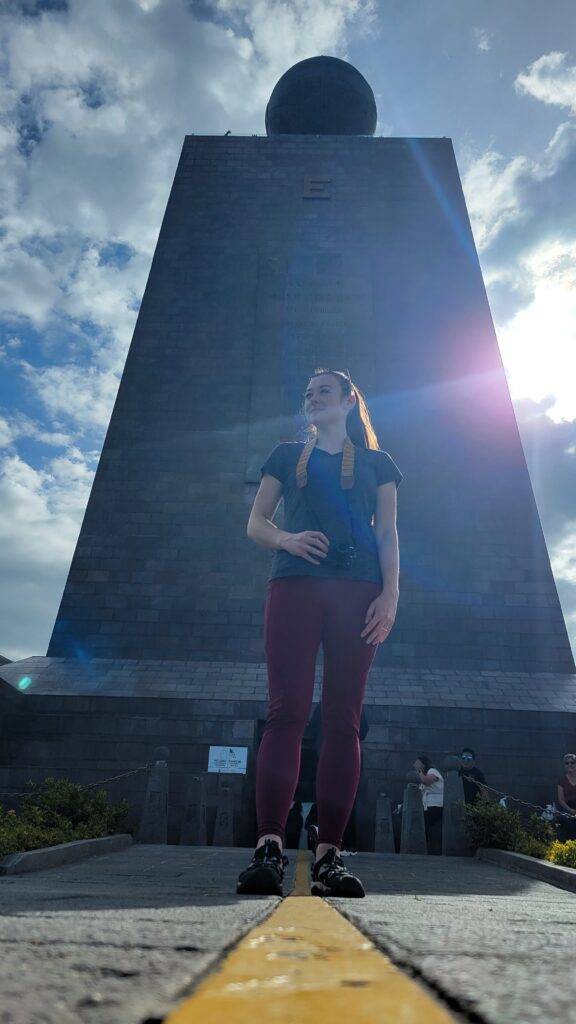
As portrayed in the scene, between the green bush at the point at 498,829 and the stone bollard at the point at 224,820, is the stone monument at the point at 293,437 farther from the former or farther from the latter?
the green bush at the point at 498,829

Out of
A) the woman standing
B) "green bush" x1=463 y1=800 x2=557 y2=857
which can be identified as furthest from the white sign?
the woman standing

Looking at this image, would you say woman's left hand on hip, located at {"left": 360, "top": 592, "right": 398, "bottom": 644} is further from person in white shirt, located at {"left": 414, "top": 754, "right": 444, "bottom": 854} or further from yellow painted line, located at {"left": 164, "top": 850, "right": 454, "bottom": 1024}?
person in white shirt, located at {"left": 414, "top": 754, "right": 444, "bottom": 854}

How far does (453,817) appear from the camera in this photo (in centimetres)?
821

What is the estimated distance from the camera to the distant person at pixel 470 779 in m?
9.34

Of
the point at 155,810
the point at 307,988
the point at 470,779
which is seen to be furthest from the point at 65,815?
the point at 307,988

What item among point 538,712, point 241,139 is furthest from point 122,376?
point 538,712

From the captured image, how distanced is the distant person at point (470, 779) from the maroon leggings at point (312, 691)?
20.1 feet

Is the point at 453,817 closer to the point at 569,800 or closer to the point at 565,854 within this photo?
the point at 569,800

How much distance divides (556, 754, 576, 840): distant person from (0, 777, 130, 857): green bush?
5.20 m

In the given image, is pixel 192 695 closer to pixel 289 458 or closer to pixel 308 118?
pixel 289 458

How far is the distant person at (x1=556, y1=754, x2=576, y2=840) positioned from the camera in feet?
27.3

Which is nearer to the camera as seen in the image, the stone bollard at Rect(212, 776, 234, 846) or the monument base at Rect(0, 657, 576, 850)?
the stone bollard at Rect(212, 776, 234, 846)

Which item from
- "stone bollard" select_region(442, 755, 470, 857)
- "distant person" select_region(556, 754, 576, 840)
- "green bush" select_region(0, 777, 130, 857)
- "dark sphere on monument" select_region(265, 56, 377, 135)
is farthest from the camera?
"dark sphere on monument" select_region(265, 56, 377, 135)

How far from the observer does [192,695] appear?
12.5 m
